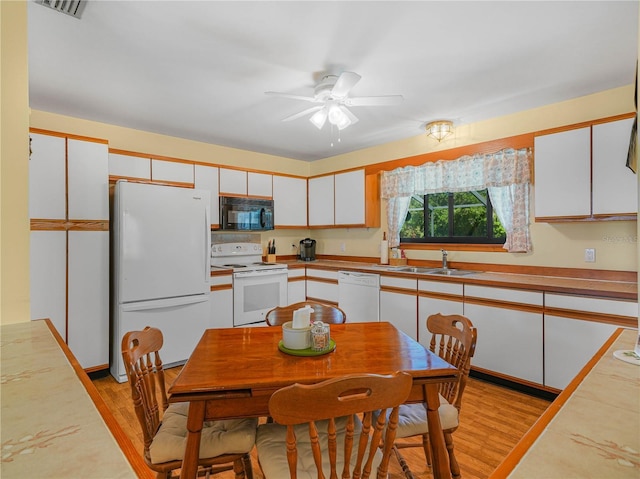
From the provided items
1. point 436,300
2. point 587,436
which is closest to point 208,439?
point 587,436

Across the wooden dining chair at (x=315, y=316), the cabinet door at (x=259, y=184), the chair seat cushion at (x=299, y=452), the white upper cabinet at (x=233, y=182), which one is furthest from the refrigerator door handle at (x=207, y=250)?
the chair seat cushion at (x=299, y=452)

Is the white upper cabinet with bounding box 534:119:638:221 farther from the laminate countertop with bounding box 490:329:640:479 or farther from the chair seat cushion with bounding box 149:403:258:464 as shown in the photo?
the chair seat cushion with bounding box 149:403:258:464

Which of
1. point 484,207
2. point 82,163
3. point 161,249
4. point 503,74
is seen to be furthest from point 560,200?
point 82,163

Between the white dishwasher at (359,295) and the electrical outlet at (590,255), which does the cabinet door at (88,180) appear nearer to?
the white dishwasher at (359,295)

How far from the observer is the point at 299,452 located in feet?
4.11

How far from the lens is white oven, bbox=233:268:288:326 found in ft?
12.6

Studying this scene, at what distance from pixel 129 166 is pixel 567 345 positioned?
4110 millimetres

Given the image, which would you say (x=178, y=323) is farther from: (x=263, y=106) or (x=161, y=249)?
(x=263, y=106)

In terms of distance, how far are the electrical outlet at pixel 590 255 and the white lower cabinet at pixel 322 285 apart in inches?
95.2

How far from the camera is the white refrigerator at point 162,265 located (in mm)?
3006

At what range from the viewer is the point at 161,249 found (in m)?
3.19

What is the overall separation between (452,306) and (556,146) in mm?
1551

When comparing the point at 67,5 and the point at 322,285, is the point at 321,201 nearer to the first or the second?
the point at 322,285

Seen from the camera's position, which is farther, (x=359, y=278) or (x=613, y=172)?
(x=359, y=278)
